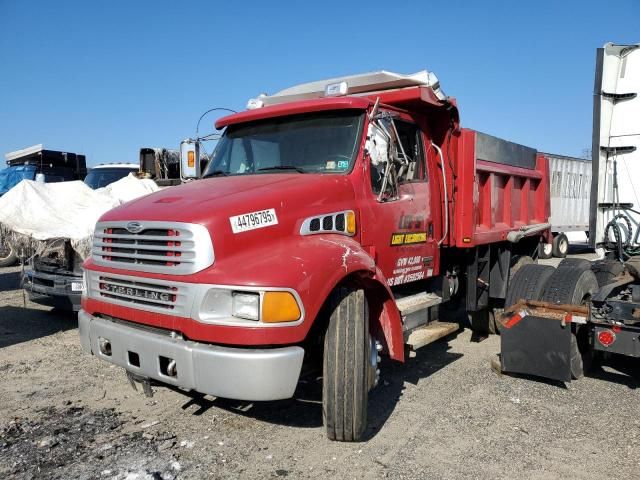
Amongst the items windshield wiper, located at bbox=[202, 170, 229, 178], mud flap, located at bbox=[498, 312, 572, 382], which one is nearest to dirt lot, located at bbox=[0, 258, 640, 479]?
mud flap, located at bbox=[498, 312, 572, 382]

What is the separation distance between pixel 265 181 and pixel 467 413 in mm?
2600

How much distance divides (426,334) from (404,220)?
3.61 ft

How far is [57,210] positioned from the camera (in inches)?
329

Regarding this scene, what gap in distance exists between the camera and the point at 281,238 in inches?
145

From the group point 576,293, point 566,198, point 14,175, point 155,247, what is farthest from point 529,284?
point 14,175

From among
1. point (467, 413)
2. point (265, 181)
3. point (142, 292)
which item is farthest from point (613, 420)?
point (142, 292)

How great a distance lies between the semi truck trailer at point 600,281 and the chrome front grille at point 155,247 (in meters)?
3.19

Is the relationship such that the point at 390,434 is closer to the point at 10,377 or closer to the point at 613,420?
the point at 613,420

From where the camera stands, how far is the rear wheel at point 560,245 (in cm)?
1741

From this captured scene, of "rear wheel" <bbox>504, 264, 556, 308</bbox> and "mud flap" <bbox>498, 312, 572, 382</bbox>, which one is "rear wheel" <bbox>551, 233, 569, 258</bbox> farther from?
"mud flap" <bbox>498, 312, 572, 382</bbox>

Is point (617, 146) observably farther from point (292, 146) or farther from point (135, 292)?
point (135, 292)

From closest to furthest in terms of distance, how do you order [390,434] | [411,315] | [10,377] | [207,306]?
[207,306]
[390,434]
[411,315]
[10,377]

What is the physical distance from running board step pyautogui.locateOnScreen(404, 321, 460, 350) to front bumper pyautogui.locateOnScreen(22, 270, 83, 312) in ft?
15.0

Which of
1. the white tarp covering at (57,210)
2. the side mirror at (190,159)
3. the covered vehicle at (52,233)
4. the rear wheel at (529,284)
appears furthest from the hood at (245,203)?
the white tarp covering at (57,210)
